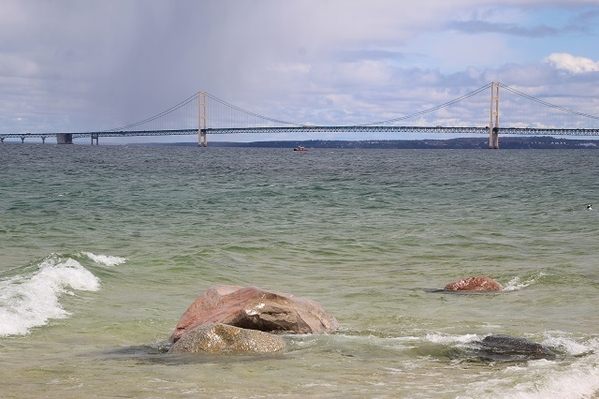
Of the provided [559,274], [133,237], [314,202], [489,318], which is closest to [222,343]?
[489,318]

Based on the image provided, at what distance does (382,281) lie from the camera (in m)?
15.3

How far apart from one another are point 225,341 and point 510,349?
9.54 ft

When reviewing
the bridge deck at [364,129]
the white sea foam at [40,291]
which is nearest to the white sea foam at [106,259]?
the white sea foam at [40,291]

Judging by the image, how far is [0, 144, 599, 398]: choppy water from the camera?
25.5 feet

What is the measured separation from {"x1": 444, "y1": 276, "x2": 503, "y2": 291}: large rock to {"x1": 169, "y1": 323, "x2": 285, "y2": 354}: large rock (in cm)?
540

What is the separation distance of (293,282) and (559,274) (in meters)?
4.69

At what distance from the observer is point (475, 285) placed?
13797mm

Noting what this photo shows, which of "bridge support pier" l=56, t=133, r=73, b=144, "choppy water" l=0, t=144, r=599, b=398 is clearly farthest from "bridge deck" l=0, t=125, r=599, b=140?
"choppy water" l=0, t=144, r=599, b=398

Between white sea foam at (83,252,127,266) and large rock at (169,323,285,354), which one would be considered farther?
white sea foam at (83,252,127,266)

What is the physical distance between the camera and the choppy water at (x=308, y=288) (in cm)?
776

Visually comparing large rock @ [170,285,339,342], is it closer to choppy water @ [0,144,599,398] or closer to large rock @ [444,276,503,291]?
choppy water @ [0,144,599,398]

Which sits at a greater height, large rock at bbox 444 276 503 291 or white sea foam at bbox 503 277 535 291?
large rock at bbox 444 276 503 291

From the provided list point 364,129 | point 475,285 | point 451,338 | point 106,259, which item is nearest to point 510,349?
point 451,338

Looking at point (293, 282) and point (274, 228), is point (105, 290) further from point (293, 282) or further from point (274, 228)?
point (274, 228)
